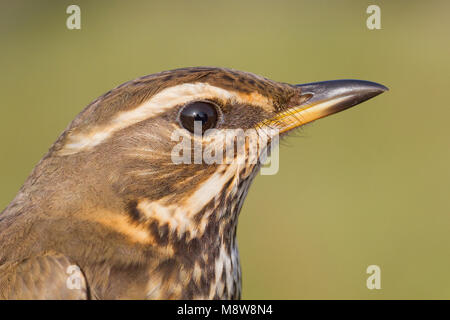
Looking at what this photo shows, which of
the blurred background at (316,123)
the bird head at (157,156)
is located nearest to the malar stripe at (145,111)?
the bird head at (157,156)

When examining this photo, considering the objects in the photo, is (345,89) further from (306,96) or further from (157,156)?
(157,156)

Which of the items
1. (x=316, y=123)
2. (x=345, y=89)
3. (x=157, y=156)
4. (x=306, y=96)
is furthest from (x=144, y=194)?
(x=316, y=123)

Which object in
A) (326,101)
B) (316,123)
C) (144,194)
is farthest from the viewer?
(316,123)

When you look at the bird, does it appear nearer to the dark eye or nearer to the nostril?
the dark eye

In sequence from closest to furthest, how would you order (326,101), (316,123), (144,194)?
(144,194) < (326,101) < (316,123)

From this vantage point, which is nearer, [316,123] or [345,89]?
[345,89]

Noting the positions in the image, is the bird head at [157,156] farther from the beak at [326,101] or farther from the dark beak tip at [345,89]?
the dark beak tip at [345,89]

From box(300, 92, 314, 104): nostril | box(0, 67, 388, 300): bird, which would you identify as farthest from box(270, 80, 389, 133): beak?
box(0, 67, 388, 300): bird

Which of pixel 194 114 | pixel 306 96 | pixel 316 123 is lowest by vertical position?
pixel 194 114
